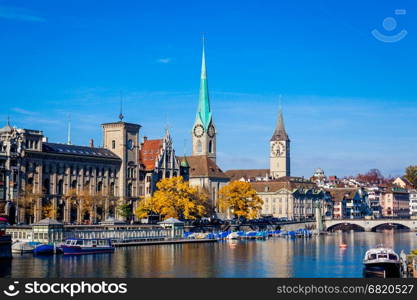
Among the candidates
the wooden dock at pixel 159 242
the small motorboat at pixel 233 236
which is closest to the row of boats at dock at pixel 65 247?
the wooden dock at pixel 159 242

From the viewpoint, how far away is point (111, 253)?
312ft

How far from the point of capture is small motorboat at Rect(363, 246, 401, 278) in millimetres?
65375

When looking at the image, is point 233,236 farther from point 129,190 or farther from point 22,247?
point 22,247

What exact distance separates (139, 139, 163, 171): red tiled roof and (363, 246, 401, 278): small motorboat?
8492cm

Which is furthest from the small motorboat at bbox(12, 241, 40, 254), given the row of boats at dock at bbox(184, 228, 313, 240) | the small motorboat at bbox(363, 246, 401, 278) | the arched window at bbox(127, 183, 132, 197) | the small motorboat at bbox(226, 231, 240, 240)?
the arched window at bbox(127, 183, 132, 197)

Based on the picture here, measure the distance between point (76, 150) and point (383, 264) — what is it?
79305mm

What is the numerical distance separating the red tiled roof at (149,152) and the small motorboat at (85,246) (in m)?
52.8

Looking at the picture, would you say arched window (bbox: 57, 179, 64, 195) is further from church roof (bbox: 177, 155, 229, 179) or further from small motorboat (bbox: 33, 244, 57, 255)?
church roof (bbox: 177, 155, 229, 179)

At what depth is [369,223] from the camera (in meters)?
180

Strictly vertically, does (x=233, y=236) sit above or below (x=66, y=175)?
below

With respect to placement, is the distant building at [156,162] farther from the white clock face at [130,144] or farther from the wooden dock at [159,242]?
the wooden dock at [159,242]

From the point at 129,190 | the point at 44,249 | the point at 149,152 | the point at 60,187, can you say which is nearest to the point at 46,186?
the point at 60,187

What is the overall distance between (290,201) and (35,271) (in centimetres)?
13349

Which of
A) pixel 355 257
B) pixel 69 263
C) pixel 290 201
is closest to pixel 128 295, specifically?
pixel 69 263
